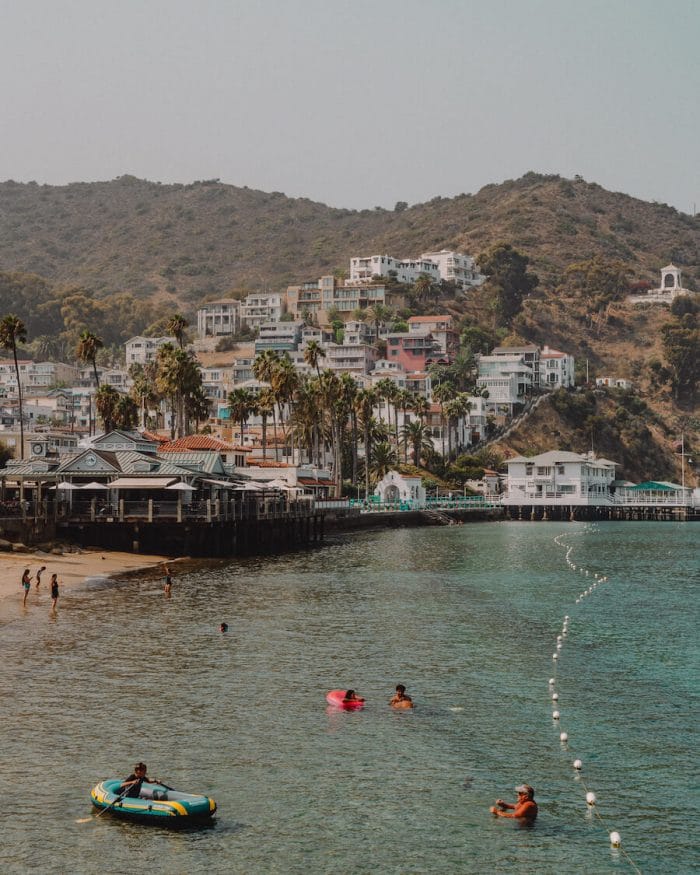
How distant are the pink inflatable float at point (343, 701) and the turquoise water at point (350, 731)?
16.2 inches

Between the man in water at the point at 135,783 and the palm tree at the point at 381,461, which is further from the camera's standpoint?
the palm tree at the point at 381,461

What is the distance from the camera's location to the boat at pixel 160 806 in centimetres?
2400

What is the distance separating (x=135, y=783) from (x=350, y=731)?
8.00m

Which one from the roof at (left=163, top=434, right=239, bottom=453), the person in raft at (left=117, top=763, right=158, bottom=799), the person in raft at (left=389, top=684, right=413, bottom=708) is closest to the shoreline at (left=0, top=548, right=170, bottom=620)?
A: the person in raft at (left=389, top=684, right=413, bottom=708)

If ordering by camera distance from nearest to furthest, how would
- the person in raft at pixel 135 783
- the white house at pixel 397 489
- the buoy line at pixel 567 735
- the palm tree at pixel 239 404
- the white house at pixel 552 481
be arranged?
the buoy line at pixel 567 735 → the person in raft at pixel 135 783 → the palm tree at pixel 239 404 → the white house at pixel 397 489 → the white house at pixel 552 481

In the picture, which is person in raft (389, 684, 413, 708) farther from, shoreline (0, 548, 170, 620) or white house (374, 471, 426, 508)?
white house (374, 471, 426, 508)

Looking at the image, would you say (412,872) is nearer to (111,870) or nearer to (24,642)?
(111,870)

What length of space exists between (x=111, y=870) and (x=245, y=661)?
721 inches

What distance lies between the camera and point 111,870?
21.7m

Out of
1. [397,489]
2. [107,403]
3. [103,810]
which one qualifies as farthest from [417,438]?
[103,810]


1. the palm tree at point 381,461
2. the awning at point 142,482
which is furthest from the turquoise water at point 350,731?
the palm tree at point 381,461

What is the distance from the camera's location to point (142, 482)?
267 ft

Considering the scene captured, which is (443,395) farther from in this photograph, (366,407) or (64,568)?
(64,568)

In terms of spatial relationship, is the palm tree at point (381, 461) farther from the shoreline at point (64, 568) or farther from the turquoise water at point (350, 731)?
the turquoise water at point (350, 731)
